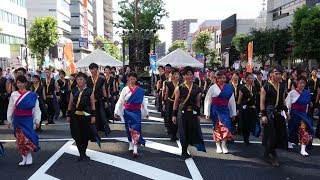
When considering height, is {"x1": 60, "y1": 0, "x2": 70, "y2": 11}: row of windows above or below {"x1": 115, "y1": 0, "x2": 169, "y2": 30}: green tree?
above

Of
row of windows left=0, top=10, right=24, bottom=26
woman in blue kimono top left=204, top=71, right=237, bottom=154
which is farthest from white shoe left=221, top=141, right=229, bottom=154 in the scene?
row of windows left=0, top=10, right=24, bottom=26

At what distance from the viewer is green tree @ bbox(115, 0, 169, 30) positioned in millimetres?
46000

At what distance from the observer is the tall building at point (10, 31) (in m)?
47.6

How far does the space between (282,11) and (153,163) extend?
1842 inches

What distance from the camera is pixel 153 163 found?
7.53 m

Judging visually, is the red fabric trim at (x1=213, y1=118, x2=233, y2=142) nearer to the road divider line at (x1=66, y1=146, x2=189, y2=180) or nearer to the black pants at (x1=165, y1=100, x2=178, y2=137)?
the black pants at (x1=165, y1=100, x2=178, y2=137)

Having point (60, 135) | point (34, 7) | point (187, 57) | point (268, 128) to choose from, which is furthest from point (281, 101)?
point (34, 7)

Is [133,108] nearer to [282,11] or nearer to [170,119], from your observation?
[170,119]

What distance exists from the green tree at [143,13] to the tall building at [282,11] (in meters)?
14.5

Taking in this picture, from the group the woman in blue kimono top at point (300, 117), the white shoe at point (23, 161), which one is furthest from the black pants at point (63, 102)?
the woman in blue kimono top at point (300, 117)

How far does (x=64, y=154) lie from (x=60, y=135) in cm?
235

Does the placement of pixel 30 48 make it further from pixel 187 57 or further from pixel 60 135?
pixel 60 135

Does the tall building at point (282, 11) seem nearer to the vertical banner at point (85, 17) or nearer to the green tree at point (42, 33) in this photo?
the green tree at point (42, 33)

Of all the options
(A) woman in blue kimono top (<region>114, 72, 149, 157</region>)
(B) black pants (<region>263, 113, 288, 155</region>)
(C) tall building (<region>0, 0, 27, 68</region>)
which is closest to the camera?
(B) black pants (<region>263, 113, 288, 155</region>)
